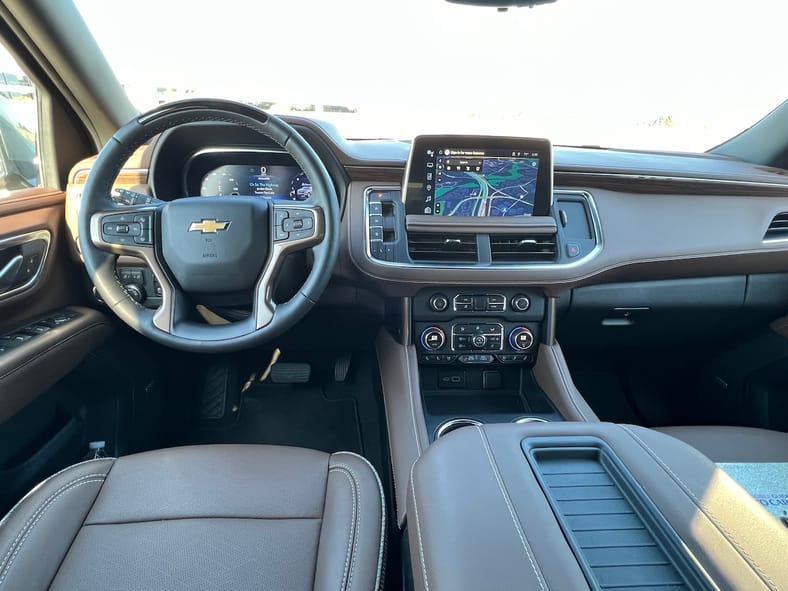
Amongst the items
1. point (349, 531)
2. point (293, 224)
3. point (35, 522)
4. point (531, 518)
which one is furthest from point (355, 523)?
point (293, 224)

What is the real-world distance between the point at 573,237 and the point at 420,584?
4.48 feet

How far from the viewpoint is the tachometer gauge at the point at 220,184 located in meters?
1.91

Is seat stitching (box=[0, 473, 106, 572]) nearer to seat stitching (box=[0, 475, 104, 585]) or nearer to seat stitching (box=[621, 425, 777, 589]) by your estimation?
seat stitching (box=[0, 475, 104, 585])

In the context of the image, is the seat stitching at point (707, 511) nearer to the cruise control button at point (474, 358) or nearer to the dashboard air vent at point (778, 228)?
the cruise control button at point (474, 358)

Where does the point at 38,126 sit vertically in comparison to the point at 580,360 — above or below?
above

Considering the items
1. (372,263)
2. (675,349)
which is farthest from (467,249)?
(675,349)

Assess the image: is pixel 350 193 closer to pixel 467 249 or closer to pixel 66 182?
pixel 467 249

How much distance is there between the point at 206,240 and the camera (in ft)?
4.75

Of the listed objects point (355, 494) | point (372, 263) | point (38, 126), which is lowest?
point (355, 494)

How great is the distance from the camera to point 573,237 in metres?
1.89

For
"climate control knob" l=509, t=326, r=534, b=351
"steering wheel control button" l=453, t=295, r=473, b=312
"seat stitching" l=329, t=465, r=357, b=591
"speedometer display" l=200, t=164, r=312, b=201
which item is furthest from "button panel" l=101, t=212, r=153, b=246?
"climate control knob" l=509, t=326, r=534, b=351

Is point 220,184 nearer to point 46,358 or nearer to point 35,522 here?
point 46,358

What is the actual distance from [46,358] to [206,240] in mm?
537

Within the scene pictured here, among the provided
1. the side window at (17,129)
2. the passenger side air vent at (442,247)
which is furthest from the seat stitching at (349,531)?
the side window at (17,129)
